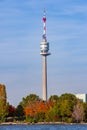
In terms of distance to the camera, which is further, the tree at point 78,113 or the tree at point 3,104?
the tree at point 3,104

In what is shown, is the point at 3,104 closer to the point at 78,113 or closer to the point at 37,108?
the point at 37,108

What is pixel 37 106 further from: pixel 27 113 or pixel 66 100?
pixel 66 100

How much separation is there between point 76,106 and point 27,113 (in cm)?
1841

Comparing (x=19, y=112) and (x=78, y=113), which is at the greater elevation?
(x=19, y=112)

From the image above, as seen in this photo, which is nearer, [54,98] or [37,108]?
[37,108]

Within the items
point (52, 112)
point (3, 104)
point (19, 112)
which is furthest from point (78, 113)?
point (19, 112)

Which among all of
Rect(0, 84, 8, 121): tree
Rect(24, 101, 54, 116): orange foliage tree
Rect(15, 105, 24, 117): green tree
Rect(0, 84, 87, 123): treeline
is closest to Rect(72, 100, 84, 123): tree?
Rect(0, 84, 87, 123): treeline

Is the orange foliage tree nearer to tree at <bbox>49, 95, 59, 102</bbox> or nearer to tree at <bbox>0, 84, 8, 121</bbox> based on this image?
tree at <bbox>0, 84, 8, 121</bbox>

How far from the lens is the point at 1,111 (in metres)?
152

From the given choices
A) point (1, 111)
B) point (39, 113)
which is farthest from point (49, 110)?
point (1, 111)

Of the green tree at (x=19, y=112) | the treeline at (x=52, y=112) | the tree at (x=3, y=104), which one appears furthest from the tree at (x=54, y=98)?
the tree at (x=3, y=104)

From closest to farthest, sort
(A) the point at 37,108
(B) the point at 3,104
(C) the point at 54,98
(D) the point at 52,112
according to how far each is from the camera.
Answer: (D) the point at 52,112
(B) the point at 3,104
(A) the point at 37,108
(C) the point at 54,98

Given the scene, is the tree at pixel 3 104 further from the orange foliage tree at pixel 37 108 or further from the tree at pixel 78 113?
the tree at pixel 78 113

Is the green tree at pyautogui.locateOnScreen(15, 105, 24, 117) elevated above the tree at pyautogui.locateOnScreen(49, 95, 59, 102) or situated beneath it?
situated beneath
